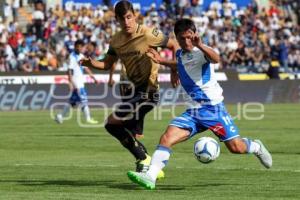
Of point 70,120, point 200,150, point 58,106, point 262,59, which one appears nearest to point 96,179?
point 200,150

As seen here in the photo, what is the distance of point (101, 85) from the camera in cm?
3750

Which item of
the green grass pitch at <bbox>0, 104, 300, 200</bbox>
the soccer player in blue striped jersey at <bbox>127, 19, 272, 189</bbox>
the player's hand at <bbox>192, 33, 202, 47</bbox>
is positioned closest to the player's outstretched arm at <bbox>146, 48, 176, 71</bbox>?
the soccer player in blue striped jersey at <bbox>127, 19, 272, 189</bbox>

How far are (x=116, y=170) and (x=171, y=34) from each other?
1119 inches

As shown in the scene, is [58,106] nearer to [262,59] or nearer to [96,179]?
[262,59]

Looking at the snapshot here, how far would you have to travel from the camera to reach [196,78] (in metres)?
12.1

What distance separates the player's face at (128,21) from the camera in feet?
41.8

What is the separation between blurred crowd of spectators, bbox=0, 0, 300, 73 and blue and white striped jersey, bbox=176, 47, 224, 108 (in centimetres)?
2739

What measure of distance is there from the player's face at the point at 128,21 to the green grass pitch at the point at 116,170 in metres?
2.11

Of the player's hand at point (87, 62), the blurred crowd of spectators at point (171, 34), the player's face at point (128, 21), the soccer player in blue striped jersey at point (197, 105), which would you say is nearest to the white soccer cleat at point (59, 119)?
the blurred crowd of spectators at point (171, 34)

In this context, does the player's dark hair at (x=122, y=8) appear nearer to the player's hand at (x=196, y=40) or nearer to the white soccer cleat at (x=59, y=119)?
the player's hand at (x=196, y=40)

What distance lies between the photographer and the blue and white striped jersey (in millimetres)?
12039

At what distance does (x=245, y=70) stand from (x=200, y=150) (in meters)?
31.6

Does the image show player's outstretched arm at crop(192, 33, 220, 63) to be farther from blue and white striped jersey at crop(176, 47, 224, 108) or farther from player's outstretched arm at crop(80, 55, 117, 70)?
player's outstretched arm at crop(80, 55, 117, 70)

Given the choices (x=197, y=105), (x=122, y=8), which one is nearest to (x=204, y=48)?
(x=197, y=105)
